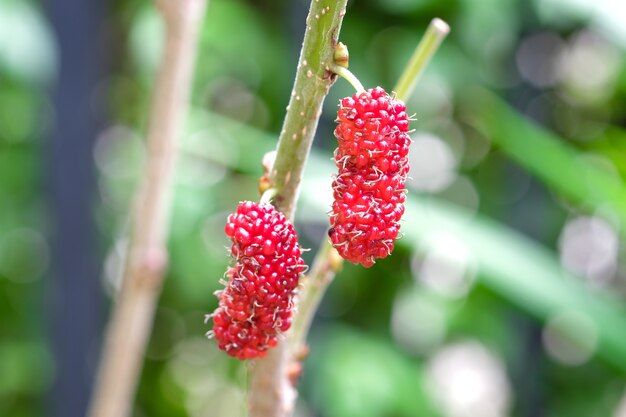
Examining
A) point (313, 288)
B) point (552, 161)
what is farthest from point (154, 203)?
point (552, 161)

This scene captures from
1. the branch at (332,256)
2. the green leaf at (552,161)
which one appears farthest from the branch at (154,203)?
the green leaf at (552,161)

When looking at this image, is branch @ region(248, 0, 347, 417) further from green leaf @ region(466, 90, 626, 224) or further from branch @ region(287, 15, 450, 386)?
green leaf @ region(466, 90, 626, 224)

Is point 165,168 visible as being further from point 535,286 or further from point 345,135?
point 535,286

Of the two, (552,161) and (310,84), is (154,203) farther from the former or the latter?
(552,161)

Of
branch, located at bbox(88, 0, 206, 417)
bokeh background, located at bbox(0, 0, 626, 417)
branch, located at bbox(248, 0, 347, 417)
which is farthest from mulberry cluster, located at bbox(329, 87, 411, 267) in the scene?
bokeh background, located at bbox(0, 0, 626, 417)

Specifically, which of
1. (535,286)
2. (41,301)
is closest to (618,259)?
(535,286)
